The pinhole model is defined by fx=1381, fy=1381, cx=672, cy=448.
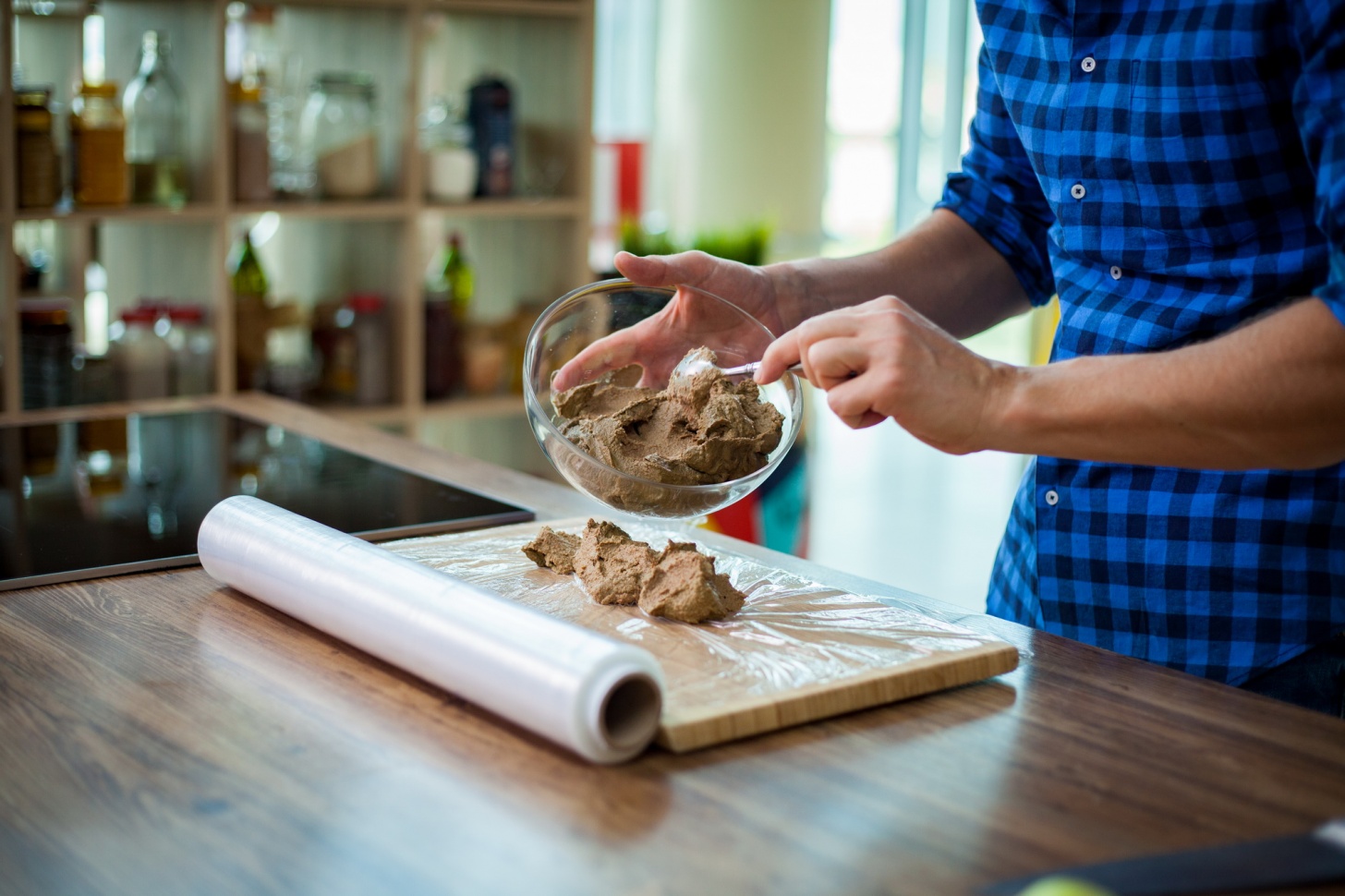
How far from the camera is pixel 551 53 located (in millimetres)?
2758

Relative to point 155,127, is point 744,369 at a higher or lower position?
lower

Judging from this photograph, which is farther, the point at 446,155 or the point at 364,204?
the point at 446,155

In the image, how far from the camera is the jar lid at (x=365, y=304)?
252 cm

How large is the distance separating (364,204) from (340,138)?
0.13 meters

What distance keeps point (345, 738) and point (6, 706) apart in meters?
0.22

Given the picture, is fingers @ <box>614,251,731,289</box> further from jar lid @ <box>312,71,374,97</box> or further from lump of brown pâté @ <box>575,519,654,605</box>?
jar lid @ <box>312,71,374,97</box>

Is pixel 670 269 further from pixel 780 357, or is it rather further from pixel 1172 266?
pixel 1172 266

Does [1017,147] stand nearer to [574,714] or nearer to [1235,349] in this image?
[1235,349]

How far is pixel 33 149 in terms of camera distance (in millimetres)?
2131

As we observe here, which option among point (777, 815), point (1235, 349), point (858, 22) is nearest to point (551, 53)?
point (1235, 349)

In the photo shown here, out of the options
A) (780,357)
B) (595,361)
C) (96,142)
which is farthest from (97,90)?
(780,357)

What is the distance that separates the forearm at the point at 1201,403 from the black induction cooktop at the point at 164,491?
0.53 m

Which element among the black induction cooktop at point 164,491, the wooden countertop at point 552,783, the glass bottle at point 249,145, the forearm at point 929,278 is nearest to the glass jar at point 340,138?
the glass bottle at point 249,145

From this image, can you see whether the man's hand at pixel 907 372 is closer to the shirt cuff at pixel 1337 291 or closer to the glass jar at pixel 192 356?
the shirt cuff at pixel 1337 291
